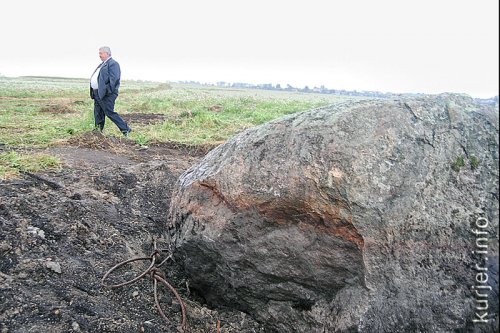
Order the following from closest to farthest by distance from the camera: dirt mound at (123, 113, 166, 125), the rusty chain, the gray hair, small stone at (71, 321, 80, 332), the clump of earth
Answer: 1. small stone at (71, 321, 80, 332)
2. the clump of earth
3. the rusty chain
4. the gray hair
5. dirt mound at (123, 113, 166, 125)

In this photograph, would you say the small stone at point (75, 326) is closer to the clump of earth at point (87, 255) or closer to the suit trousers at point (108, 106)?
the clump of earth at point (87, 255)

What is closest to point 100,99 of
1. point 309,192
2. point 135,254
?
point 135,254

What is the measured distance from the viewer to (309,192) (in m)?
2.74

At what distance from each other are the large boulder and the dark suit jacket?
546 centimetres

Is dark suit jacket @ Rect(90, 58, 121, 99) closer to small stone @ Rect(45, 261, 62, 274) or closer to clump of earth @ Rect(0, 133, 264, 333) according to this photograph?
clump of earth @ Rect(0, 133, 264, 333)

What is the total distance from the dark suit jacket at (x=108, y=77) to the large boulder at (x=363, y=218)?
5.46m

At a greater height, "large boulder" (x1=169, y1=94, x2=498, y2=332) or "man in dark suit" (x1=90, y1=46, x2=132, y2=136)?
"man in dark suit" (x1=90, y1=46, x2=132, y2=136)

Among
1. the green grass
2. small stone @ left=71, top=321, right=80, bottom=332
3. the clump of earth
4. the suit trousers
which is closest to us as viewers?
small stone @ left=71, top=321, right=80, bottom=332

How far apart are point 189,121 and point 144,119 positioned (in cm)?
188

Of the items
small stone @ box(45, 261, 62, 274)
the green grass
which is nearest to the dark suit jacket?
the green grass

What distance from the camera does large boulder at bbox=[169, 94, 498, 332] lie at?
2521 millimetres

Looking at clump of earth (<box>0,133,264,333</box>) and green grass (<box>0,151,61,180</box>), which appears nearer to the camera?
clump of earth (<box>0,133,264,333</box>)

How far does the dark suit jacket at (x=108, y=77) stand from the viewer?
25.8ft

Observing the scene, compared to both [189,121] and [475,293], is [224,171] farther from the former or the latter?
[189,121]
